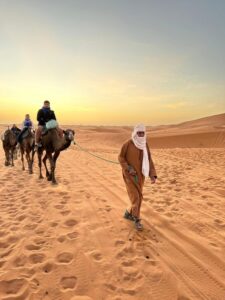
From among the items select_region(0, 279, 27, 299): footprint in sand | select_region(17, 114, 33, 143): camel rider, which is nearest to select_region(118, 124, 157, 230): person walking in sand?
select_region(0, 279, 27, 299): footprint in sand

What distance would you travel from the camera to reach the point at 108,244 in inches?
203

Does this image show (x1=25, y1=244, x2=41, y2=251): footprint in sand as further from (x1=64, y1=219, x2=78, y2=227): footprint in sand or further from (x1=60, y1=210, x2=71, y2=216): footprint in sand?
(x1=60, y1=210, x2=71, y2=216): footprint in sand

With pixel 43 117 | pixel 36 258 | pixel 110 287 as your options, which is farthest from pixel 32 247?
pixel 43 117

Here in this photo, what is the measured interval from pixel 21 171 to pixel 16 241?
7992 millimetres

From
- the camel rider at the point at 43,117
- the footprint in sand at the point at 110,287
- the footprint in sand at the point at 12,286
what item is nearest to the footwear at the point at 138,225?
the footprint in sand at the point at 110,287

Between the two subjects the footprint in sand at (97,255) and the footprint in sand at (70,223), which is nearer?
the footprint in sand at (97,255)

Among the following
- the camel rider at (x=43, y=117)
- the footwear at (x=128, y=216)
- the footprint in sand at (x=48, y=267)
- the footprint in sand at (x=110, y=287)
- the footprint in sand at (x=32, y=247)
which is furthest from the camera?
the camel rider at (x=43, y=117)

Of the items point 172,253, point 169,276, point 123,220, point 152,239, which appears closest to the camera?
point 169,276

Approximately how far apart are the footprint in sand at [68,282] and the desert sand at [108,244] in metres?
0.01

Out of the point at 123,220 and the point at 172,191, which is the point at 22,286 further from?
the point at 172,191

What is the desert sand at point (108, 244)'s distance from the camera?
3.93m

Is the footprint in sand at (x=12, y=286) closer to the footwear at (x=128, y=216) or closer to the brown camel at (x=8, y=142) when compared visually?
the footwear at (x=128, y=216)

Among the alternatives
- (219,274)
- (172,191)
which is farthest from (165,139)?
(219,274)

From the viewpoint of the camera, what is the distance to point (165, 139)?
34.4 m
